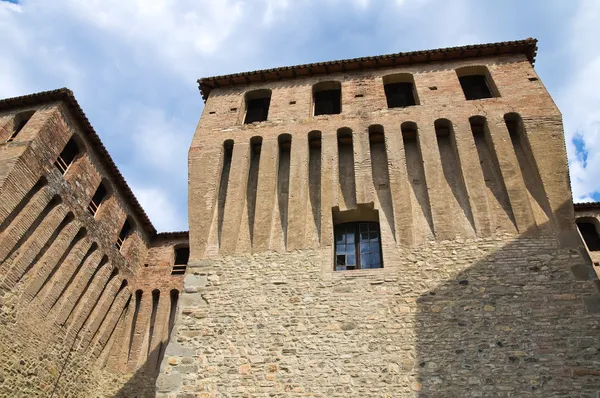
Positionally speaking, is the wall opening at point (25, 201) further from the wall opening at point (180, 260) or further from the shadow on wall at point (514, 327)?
the shadow on wall at point (514, 327)

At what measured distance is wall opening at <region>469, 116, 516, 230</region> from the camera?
8641 mm

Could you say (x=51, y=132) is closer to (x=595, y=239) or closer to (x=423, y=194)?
(x=423, y=194)

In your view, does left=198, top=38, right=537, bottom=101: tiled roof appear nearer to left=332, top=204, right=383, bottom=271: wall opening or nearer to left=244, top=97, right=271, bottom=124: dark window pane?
left=244, top=97, right=271, bottom=124: dark window pane

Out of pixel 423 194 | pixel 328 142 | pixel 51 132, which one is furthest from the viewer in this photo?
pixel 51 132

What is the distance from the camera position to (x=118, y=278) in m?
15.8

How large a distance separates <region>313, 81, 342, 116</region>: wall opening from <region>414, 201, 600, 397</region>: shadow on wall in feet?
19.0

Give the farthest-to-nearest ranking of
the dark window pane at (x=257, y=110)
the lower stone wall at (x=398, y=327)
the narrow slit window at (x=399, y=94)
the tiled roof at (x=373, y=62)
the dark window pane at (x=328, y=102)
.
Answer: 1. the dark window pane at (x=257, y=110)
2. the dark window pane at (x=328, y=102)
3. the tiled roof at (x=373, y=62)
4. the narrow slit window at (x=399, y=94)
5. the lower stone wall at (x=398, y=327)

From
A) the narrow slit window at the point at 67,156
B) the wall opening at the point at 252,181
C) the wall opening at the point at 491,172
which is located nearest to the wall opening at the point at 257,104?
the wall opening at the point at 252,181

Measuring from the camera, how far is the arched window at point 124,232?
1675 cm

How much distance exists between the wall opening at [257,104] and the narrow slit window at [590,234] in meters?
11.7

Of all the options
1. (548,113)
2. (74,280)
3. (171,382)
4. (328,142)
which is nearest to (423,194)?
(328,142)

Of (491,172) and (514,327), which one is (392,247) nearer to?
(514,327)

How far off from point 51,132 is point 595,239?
18082 millimetres

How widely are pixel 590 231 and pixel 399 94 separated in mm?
9098
